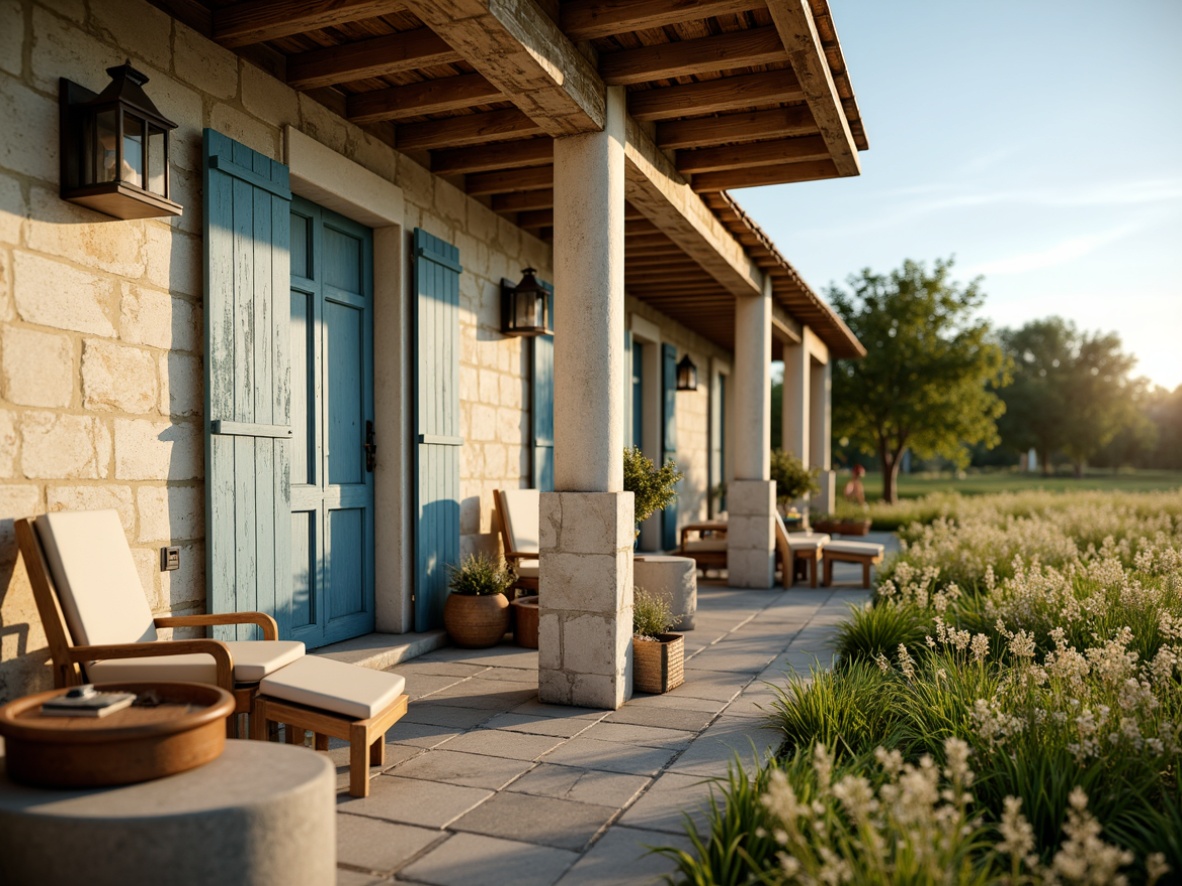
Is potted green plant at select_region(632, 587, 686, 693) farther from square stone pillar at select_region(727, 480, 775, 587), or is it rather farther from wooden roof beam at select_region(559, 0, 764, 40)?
square stone pillar at select_region(727, 480, 775, 587)

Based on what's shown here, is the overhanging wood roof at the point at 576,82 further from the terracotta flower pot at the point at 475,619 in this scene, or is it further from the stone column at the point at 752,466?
the terracotta flower pot at the point at 475,619

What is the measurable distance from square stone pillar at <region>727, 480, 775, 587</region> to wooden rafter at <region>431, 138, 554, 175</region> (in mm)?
4070

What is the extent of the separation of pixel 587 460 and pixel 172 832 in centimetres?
275

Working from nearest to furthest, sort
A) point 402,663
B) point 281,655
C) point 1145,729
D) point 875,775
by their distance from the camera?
point 875,775, point 1145,729, point 281,655, point 402,663

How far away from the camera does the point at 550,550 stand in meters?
4.37

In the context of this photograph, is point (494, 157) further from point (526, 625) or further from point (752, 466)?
point (752, 466)

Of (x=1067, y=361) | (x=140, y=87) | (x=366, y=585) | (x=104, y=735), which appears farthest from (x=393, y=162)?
(x=1067, y=361)

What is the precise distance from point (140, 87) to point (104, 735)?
2560mm

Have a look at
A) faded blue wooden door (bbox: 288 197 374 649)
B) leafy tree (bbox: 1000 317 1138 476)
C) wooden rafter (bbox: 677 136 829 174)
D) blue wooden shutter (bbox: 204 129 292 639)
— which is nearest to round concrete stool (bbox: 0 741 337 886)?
blue wooden shutter (bbox: 204 129 292 639)

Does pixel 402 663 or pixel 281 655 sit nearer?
pixel 281 655

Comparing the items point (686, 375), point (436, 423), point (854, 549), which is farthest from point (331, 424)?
point (686, 375)

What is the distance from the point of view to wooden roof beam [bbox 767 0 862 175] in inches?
151

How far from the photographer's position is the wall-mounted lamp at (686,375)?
11.7 metres

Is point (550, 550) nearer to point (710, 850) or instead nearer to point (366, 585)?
point (366, 585)
